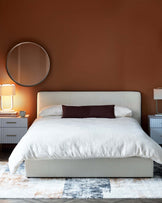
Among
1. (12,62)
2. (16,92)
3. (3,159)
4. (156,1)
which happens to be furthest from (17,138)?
(156,1)

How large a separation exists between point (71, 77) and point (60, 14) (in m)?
1.06

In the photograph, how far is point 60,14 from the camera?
5602mm

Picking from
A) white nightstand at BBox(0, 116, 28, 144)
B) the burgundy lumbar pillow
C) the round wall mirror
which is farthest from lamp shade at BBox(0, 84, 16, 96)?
the burgundy lumbar pillow

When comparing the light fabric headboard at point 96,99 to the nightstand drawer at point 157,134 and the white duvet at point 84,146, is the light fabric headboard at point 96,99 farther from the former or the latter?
the white duvet at point 84,146

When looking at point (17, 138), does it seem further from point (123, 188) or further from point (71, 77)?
point (123, 188)

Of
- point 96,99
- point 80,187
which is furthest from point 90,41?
point 80,187

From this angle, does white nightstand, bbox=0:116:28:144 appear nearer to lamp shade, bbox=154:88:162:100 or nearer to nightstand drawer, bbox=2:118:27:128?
nightstand drawer, bbox=2:118:27:128

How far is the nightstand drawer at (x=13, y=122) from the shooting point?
5.26 metres

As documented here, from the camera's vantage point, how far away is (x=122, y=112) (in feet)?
17.0

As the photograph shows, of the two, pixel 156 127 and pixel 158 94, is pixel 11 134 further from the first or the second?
pixel 158 94

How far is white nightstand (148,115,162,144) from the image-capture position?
5.31 meters

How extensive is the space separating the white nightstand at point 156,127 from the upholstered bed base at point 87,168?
149cm

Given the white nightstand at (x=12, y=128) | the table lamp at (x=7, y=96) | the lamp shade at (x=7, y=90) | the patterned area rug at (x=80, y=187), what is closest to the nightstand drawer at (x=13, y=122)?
the white nightstand at (x=12, y=128)

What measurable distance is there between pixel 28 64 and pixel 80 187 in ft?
8.72
